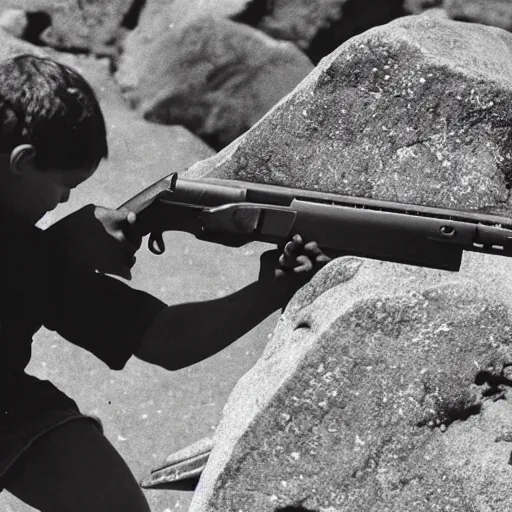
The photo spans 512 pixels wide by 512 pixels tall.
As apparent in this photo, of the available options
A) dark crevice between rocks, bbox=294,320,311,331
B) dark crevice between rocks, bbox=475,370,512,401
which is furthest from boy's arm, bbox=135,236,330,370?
dark crevice between rocks, bbox=475,370,512,401

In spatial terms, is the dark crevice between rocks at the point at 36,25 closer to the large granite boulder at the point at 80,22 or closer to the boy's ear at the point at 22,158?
the large granite boulder at the point at 80,22

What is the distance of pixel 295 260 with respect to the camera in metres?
2.20

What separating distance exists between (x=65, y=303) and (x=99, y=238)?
0.16 meters

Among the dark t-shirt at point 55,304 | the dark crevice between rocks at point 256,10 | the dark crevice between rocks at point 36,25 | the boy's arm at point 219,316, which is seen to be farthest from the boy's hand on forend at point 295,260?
the dark crevice between rocks at point 36,25

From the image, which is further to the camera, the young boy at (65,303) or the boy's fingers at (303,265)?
Answer: the boy's fingers at (303,265)

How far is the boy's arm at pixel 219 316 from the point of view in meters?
2.16

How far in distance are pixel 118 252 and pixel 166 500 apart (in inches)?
49.5

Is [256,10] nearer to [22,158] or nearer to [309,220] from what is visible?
[309,220]

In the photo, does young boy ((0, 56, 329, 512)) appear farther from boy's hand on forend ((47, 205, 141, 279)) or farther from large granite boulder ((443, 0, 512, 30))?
large granite boulder ((443, 0, 512, 30))

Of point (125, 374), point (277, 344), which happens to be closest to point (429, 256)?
point (277, 344)

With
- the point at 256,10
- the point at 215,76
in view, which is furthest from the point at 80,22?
the point at 256,10

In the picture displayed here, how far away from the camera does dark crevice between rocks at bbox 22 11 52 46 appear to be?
15.6 feet

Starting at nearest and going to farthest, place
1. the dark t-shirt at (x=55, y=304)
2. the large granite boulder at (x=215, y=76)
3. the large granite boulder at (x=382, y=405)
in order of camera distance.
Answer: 1. the dark t-shirt at (x=55, y=304)
2. the large granite boulder at (x=382, y=405)
3. the large granite boulder at (x=215, y=76)

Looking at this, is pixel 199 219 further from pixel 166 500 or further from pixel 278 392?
pixel 166 500
